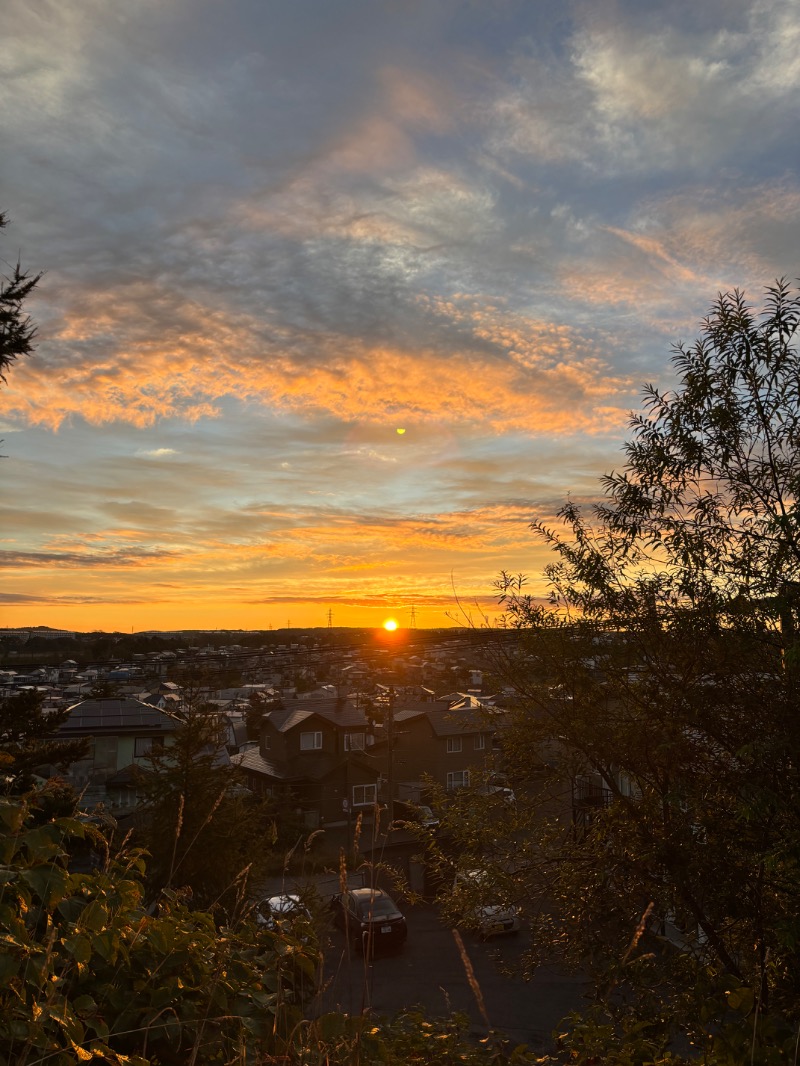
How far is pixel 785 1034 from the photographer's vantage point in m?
3.46

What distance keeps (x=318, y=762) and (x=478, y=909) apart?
26121 millimetres

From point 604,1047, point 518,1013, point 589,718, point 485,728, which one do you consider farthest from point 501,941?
point 604,1047

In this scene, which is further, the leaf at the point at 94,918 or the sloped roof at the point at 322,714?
the sloped roof at the point at 322,714

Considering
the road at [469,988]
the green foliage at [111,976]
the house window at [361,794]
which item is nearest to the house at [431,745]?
the house window at [361,794]

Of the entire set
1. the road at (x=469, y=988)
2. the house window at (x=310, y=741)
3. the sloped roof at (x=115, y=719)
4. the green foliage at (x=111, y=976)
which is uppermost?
the green foliage at (x=111, y=976)

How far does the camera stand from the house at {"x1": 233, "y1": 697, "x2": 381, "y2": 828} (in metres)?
32.2

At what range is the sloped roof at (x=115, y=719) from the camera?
110 ft

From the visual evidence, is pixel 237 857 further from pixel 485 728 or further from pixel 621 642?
pixel 621 642

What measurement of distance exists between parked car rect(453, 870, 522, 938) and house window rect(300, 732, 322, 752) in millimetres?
25911

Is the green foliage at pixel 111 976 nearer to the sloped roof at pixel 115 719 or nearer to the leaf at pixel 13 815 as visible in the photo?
the leaf at pixel 13 815

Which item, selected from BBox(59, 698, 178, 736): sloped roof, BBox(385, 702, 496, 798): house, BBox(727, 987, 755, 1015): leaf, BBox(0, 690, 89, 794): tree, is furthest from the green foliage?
BBox(385, 702, 496, 798): house

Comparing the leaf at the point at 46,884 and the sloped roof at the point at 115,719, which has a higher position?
the leaf at the point at 46,884

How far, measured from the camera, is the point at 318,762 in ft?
111

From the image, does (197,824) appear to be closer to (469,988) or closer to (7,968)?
(469,988)
